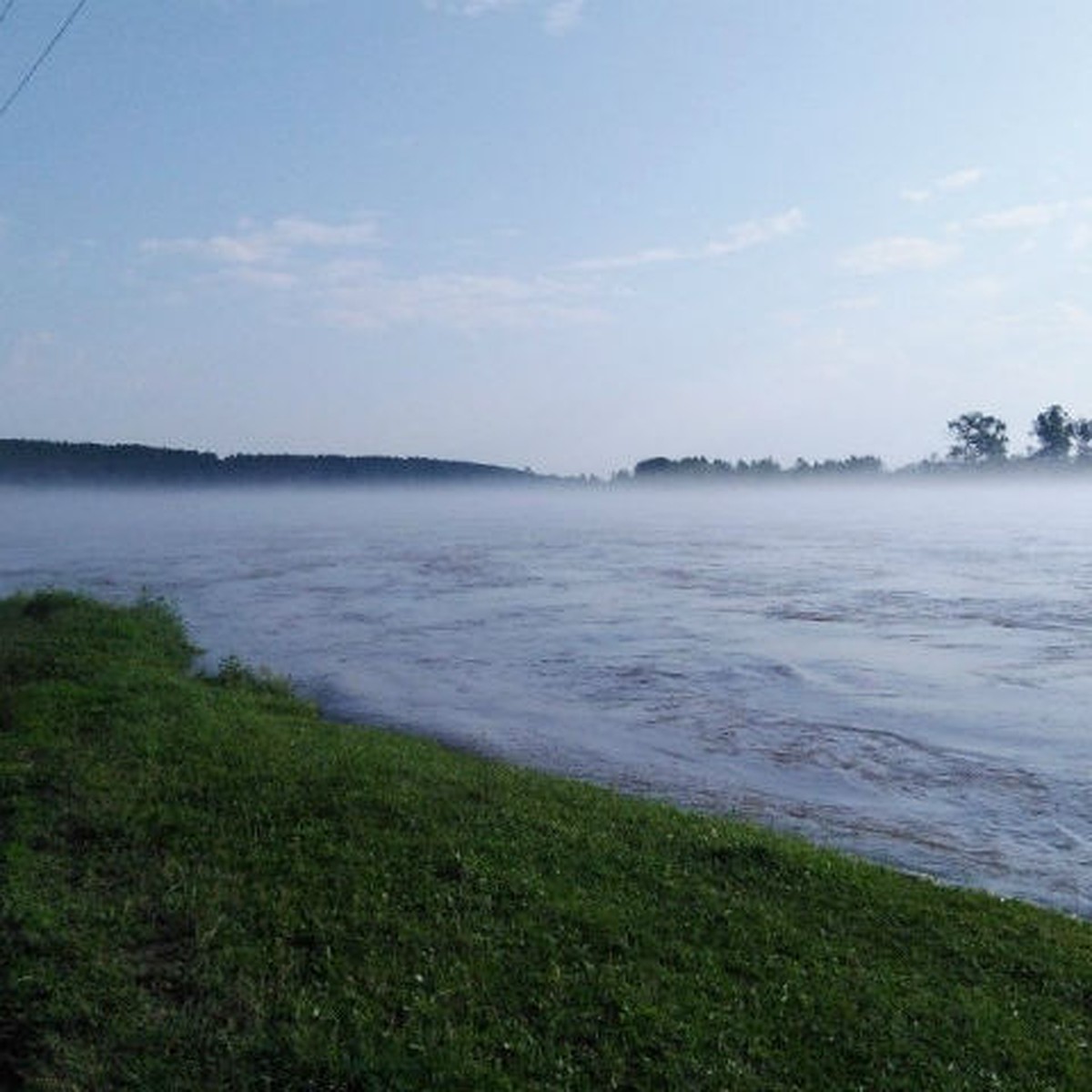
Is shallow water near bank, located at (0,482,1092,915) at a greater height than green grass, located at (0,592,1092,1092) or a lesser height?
lesser

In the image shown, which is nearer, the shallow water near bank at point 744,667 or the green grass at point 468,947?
the green grass at point 468,947

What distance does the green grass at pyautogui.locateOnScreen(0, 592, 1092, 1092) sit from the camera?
7.32m

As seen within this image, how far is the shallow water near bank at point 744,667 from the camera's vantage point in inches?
627

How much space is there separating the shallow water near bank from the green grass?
3835 mm

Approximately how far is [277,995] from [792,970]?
4.07m

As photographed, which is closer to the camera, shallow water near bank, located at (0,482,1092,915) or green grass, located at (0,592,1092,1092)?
green grass, located at (0,592,1092,1092)

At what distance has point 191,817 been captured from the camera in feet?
38.4

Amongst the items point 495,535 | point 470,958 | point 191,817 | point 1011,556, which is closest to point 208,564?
point 495,535

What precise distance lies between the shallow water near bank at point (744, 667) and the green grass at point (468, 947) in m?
3.84

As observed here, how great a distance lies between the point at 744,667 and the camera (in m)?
27.4

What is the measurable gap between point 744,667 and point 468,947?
19475mm

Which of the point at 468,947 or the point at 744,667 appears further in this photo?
the point at 744,667

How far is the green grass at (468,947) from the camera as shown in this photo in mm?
7324

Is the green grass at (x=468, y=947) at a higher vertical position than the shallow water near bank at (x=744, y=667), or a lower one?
higher
